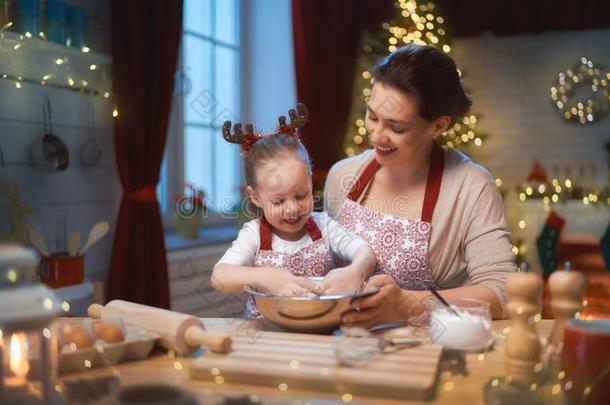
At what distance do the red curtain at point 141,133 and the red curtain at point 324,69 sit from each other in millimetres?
1699

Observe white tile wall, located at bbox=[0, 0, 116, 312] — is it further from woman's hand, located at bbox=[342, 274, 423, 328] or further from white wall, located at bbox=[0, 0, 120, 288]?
woman's hand, located at bbox=[342, 274, 423, 328]

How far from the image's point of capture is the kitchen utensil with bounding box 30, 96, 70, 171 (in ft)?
9.32

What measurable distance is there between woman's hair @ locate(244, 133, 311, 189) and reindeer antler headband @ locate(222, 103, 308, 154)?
Answer: 0.10 ft

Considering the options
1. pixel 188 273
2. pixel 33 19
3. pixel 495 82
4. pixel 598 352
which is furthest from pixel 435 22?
pixel 598 352

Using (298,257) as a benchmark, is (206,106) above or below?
above

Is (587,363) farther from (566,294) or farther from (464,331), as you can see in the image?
(464,331)

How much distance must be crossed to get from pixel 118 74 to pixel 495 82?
4077 mm

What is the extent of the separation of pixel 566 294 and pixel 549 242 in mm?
4384

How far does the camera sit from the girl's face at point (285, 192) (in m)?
1.65

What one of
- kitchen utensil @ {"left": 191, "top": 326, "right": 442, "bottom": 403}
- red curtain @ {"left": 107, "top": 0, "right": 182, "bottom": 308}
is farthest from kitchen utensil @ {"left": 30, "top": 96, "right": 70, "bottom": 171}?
kitchen utensil @ {"left": 191, "top": 326, "right": 442, "bottom": 403}

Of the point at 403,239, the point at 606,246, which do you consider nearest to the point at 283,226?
the point at 403,239

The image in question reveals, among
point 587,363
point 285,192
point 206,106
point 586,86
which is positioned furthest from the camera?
point 586,86

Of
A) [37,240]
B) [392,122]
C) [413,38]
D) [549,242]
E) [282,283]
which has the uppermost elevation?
[413,38]

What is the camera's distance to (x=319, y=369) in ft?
3.42
